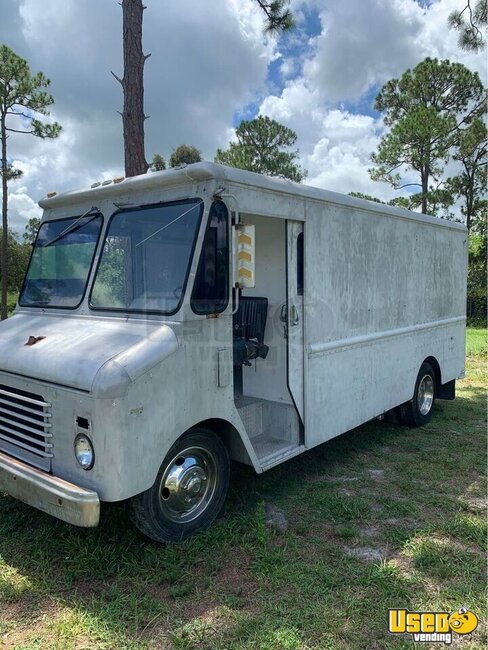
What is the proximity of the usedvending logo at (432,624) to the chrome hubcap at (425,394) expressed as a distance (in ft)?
12.5

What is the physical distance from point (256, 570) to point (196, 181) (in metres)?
2.67

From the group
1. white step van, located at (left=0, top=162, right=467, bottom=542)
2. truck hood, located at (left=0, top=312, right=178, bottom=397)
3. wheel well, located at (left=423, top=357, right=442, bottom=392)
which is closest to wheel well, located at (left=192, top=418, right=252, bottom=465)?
white step van, located at (left=0, top=162, right=467, bottom=542)

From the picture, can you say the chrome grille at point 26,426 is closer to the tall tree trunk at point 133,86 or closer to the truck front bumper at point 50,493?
the truck front bumper at point 50,493

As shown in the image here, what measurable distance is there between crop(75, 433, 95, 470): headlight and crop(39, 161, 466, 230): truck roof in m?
1.87

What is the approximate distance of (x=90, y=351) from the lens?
318 centimetres

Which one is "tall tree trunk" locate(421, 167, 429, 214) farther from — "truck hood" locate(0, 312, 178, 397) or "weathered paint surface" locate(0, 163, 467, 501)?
"truck hood" locate(0, 312, 178, 397)

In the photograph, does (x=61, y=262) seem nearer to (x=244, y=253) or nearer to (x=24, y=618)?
(x=244, y=253)

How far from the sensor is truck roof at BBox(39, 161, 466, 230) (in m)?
3.48

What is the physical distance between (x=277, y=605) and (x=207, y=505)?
0.98 metres

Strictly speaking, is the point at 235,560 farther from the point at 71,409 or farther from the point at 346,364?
the point at 346,364

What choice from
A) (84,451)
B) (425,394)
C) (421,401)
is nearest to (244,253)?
(84,451)

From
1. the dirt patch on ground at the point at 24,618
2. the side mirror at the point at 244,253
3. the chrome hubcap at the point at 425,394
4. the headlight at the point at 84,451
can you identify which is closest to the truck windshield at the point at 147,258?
the side mirror at the point at 244,253

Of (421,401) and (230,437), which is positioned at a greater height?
(230,437)

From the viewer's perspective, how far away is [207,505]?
3.76 m
